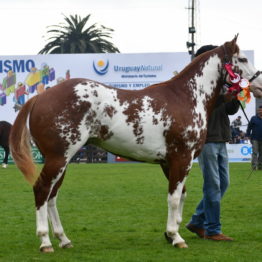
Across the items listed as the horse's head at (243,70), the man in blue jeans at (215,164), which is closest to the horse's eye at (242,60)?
the horse's head at (243,70)

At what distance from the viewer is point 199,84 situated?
877 cm

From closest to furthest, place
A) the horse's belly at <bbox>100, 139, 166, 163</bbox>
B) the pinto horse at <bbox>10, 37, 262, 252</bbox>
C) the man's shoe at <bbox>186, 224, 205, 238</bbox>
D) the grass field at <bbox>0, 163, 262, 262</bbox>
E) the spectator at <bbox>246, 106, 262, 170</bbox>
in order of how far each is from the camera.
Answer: the grass field at <bbox>0, 163, 262, 262</bbox> < the pinto horse at <bbox>10, 37, 262, 252</bbox> < the horse's belly at <bbox>100, 139, 166, 163</bbox> < the man's shoe at <bbox>186, 224, 205, 238</bbox> < the spectator at <bbox>246, 106, 262, 170</bbox>

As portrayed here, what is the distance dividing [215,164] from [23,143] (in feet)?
8.25

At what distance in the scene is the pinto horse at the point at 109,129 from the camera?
7840mm

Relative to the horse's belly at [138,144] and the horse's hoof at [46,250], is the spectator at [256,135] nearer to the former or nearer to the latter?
the horse's belly at [138,144]

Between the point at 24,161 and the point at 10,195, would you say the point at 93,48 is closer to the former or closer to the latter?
the point at 10,195

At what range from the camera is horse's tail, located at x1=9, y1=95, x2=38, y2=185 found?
8.03 m

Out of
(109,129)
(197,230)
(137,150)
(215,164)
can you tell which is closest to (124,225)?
(197,230)

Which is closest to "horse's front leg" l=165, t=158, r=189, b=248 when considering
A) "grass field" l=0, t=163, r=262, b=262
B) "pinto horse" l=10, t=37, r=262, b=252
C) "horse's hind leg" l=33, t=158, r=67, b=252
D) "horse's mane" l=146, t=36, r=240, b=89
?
"pinto horse" l=10, t=37, r=262, b=252

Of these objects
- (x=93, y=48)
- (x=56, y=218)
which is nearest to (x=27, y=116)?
(x=56, y=218)

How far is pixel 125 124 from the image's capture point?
8.05m

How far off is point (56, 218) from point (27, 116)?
1273mm

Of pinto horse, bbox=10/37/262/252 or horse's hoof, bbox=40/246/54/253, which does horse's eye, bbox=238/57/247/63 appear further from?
horse's hoof, bbox=40/246/54/253

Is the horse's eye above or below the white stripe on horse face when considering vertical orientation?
above
